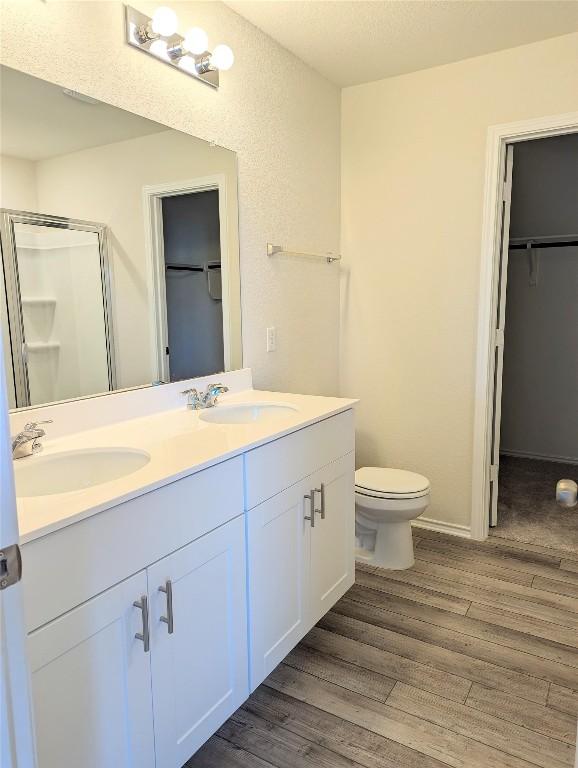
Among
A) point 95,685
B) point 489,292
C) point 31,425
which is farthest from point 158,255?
point 489,292

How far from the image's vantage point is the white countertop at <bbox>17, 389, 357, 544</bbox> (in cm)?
106

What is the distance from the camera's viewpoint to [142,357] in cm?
195

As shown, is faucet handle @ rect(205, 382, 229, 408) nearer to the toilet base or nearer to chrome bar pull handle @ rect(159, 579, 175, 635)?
chrome bar pull handle @ rect(159, 579, 175, 635)

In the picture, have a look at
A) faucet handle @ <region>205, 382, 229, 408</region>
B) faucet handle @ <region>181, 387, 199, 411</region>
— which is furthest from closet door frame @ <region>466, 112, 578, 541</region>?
faucet handle @ <region>181, 387, 199, 411</region>

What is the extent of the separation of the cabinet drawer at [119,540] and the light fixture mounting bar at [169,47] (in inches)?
56.3

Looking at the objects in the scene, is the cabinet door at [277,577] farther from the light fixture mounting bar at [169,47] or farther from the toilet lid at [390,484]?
the light fixture mounting bar at [169,47]

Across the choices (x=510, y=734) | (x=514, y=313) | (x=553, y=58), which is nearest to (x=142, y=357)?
(x=510, y=734)

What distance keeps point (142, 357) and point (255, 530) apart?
0.75 m

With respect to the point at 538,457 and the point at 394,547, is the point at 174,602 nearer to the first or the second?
the point at 394,547

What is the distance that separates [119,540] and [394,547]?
180cm

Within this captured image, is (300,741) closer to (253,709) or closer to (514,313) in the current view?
(253,709)

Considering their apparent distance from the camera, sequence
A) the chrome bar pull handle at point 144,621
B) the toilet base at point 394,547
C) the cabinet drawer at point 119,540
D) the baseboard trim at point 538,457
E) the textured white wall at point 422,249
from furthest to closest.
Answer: the baseboard trim at point 538,457
the textured white wall at point 422,249
the toilet base at point 394,547
the chrome bar pull handle at point 144,621
the cabinet drawer at point 119,540

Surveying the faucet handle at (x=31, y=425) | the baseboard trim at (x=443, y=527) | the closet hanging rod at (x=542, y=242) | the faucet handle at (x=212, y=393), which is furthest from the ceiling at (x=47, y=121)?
the closet hanging rod at (x=542, y=242)

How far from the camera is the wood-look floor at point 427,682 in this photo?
5.14ft
